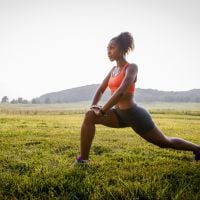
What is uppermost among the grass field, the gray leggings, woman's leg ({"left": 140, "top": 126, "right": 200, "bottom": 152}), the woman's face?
the woman's face

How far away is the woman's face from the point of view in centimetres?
583

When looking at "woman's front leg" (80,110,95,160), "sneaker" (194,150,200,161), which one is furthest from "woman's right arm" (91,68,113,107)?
"sneaker" (194,150,200,161)

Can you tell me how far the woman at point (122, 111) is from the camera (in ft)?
18.6

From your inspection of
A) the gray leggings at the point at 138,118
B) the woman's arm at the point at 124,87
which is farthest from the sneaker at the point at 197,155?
the woman's arm at the point at 124,87

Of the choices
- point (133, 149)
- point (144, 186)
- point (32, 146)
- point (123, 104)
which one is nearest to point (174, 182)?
point (144, 186)

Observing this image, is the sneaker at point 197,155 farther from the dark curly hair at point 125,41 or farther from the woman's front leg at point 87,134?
the dark curly hair at point 125,41

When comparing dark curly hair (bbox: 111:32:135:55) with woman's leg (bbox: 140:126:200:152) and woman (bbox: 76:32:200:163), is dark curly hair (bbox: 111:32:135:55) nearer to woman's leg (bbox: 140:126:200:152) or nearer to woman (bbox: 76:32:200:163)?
woman (bbox: 76:32:200:163)

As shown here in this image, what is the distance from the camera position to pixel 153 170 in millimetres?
5645

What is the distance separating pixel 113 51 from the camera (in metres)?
5.86

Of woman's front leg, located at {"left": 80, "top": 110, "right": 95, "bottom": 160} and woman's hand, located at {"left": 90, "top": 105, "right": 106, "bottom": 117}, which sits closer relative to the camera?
woman's hand, located at {"left": 90, "top": 105, "right": 106, "bottom": 117}

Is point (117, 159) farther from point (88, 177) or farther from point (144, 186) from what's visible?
point (144, 186)

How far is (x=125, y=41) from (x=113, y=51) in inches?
11.4

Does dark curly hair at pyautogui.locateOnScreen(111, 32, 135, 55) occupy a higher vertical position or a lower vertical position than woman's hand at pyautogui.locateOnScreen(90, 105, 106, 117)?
higher

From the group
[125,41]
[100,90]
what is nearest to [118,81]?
[125,41]
